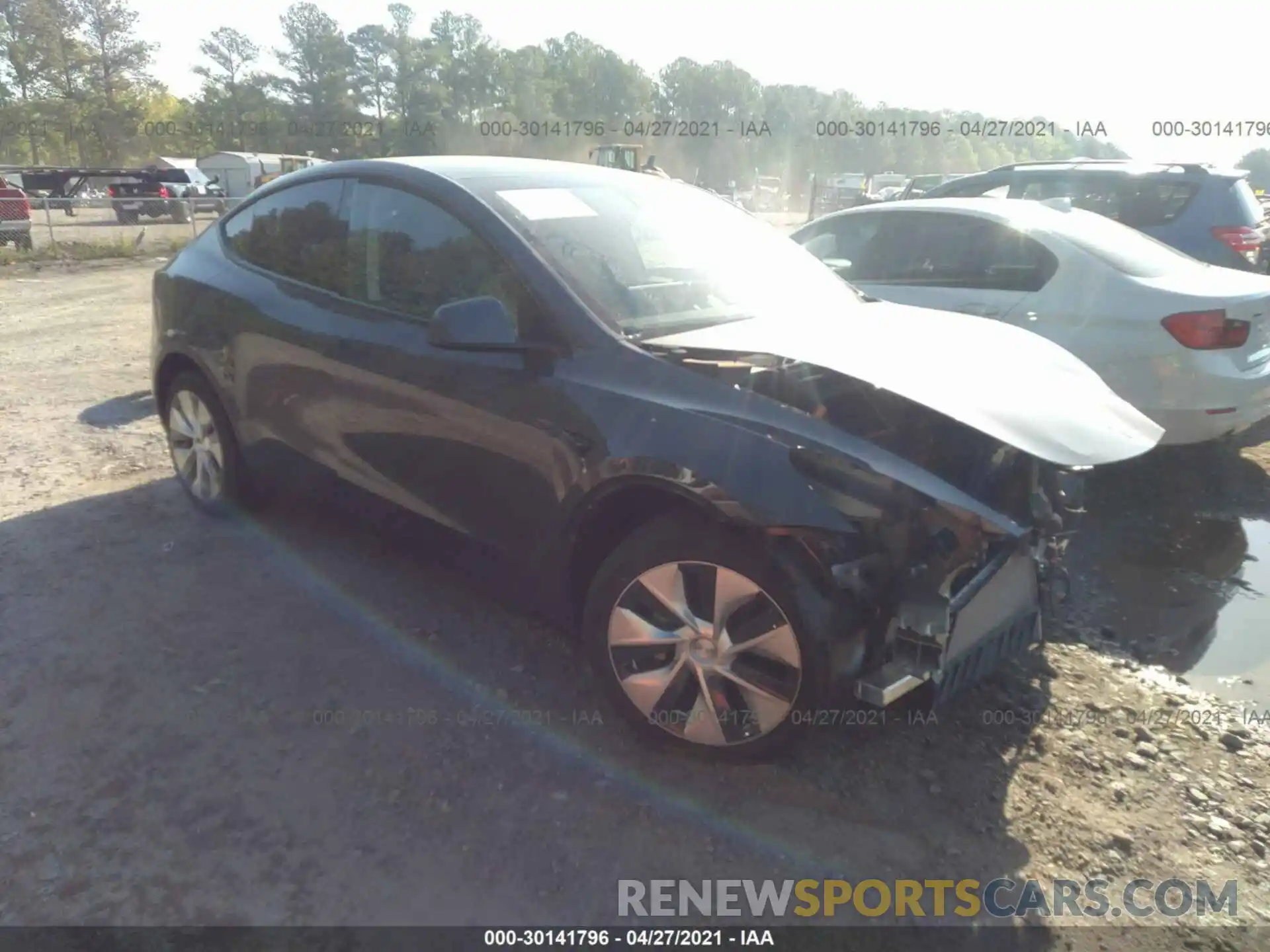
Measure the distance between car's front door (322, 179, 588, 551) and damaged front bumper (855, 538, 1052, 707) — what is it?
1.09 metres

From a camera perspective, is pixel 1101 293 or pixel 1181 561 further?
pixel 1101 293

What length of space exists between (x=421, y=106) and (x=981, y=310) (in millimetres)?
72040

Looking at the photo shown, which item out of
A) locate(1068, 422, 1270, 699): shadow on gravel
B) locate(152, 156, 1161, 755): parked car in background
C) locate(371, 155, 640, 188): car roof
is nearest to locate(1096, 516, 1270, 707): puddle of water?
locate(1068, 422, 1270, 699): shadow on gravel

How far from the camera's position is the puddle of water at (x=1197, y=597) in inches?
143

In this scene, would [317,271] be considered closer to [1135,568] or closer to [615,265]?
[615,265]

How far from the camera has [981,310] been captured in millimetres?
5387

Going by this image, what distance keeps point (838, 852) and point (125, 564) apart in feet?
11.1

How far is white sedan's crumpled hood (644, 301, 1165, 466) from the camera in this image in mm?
2596

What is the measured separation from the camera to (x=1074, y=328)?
5039 mm

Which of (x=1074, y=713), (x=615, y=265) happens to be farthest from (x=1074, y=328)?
(x=615, y=265)

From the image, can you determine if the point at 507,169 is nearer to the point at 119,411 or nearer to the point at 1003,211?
the point at 1003,211

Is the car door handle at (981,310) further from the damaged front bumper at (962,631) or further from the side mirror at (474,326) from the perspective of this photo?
the side mirror at (474,326)

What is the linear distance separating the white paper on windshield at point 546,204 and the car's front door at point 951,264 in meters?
2.65

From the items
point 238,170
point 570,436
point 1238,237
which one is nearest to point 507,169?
point 570,436
